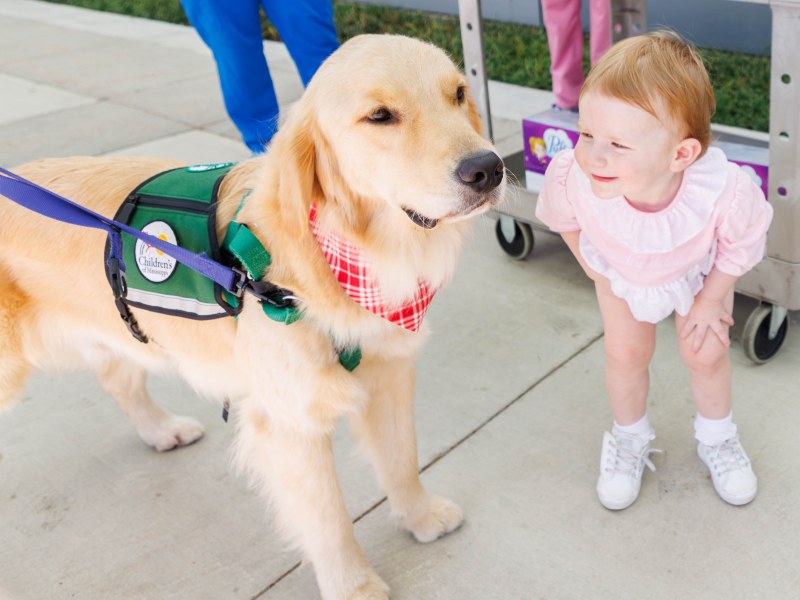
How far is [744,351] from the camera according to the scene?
3.00 metres

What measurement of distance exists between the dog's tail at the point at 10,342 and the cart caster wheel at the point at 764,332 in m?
2.41

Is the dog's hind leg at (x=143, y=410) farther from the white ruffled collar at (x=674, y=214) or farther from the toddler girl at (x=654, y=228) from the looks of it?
the white ruffled collar at (x=674, y=214)

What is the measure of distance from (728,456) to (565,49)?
2.77 m

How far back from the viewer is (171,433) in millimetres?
2986

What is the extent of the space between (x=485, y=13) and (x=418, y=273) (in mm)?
7017

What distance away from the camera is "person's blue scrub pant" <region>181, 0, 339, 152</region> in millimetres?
4000

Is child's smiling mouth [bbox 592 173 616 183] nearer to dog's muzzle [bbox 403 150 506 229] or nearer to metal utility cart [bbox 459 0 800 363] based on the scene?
dog's muzzle [bbox 403 150 506 229]

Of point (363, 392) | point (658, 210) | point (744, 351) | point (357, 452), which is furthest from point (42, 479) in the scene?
point (744, 351)

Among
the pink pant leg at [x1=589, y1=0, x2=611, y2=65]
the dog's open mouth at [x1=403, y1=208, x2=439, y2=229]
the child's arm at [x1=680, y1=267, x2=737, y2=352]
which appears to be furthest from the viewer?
the pink pant leg at [x1=589, y1=0, x2=611, y2=65]

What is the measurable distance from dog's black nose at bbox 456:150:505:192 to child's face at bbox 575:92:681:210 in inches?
17.6

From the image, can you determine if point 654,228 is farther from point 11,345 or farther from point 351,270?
point 11,345

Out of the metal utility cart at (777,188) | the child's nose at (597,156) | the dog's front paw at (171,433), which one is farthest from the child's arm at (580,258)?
the dog's front paw at (171,433)

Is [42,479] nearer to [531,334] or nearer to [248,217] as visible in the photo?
[248,217]

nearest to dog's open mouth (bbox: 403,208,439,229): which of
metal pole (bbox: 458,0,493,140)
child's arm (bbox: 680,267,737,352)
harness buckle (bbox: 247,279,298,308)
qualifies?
harness buckle (bbox: 247,279,298,308)
